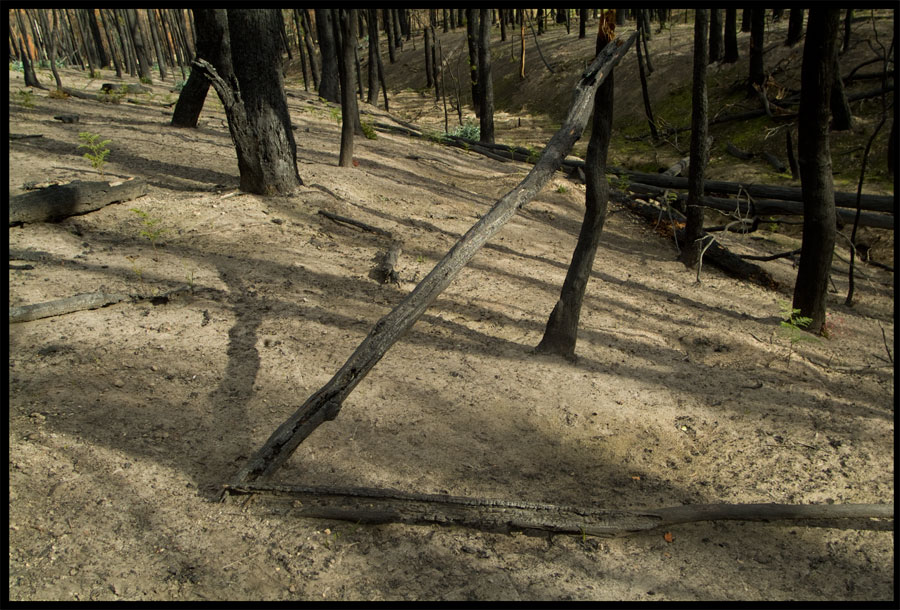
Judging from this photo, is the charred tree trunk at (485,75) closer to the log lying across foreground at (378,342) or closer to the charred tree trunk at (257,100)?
the charred tree trunk at (257,100)

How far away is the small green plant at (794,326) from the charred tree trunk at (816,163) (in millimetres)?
125

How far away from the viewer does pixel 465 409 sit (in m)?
4.70

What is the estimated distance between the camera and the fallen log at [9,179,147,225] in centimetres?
628

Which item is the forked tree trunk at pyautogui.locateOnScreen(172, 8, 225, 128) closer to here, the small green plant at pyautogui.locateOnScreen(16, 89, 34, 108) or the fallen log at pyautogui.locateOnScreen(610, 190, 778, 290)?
the small green plant at pyautogui.locateOnScreen(16, 89, 34, 108)

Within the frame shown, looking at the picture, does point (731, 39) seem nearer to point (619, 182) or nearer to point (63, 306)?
point (619, 182)

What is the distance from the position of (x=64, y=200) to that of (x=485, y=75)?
12.1 metres

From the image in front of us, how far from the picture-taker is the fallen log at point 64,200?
247 inches

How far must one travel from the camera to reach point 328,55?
20.2 meters

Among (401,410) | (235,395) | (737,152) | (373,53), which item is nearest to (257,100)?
(235,395)

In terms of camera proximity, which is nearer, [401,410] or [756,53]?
[401,410]

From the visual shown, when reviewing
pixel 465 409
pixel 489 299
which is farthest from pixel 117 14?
pixel 465 409

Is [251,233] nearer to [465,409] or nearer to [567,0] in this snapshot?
[465,409]

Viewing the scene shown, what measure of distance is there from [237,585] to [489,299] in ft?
15.1

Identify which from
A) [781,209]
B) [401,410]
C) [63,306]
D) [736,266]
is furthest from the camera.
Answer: [781,209]
